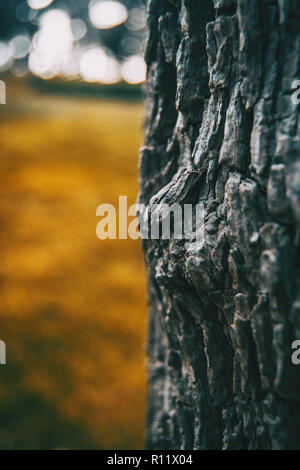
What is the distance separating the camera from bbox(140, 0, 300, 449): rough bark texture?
1029mm

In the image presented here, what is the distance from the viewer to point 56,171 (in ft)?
20.6

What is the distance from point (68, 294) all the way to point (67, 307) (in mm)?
203

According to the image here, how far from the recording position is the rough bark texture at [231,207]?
1029 mm
